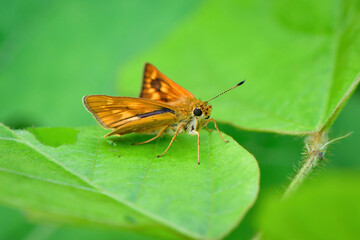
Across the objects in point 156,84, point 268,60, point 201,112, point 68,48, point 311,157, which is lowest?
point 311,157

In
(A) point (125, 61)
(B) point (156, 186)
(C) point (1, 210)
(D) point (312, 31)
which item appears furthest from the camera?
(A) point (125, 61)

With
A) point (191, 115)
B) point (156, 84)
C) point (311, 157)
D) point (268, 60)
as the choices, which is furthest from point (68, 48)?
point (311, 157)

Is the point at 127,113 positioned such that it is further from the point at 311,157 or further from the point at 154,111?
the point at 311,157

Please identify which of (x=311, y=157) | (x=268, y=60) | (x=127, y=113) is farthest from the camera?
(x=268, y=60)

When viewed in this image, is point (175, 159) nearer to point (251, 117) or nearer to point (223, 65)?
point (251, 117)

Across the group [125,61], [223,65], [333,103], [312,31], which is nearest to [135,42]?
[125,61]

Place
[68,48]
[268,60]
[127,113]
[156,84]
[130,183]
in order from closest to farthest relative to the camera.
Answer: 1. [130,183]
2. [127,113]
3. [156,84]
4. [268,60]
5. [68,48]

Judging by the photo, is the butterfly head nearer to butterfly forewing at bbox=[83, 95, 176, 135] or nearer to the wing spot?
butterfly forewing at bbox=[83, 95, 176, 135]

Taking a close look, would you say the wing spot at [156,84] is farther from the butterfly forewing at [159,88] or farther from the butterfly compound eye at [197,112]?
the butterfly compound eye at [197,112]
